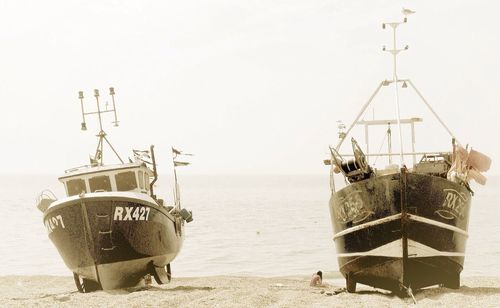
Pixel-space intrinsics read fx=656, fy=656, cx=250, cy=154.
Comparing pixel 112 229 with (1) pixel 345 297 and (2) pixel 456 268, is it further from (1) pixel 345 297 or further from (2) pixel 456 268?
(2) pixel 456 268

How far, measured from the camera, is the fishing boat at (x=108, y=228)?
1723cm

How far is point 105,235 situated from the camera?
56.7 ft

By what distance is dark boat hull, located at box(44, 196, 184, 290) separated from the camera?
17.2 meters

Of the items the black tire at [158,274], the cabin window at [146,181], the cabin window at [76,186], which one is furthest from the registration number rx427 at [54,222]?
the cabin window at [146,181]

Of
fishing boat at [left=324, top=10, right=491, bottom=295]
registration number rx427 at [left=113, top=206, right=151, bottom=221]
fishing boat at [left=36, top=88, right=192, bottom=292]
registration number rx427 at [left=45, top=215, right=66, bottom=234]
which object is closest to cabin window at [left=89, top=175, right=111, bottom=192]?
fishing boat at [left=36, top=88, right=192, bottom=292]

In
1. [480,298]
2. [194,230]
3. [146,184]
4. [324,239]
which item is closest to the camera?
[480,298]

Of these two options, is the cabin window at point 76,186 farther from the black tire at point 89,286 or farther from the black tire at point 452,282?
the black tire at point 452,282

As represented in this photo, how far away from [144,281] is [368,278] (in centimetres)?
748

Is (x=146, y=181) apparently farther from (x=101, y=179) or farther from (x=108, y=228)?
(x=108, y=228)

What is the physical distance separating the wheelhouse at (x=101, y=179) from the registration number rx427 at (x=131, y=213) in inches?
77.6

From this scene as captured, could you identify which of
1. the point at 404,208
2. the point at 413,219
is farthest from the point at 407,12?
the point at 413,219

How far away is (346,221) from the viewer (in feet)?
51.0

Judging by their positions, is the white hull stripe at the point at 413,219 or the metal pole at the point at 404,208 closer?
the metal pole at the point at 404,208

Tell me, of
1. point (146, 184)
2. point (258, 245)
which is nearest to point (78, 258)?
point (146, 184)
